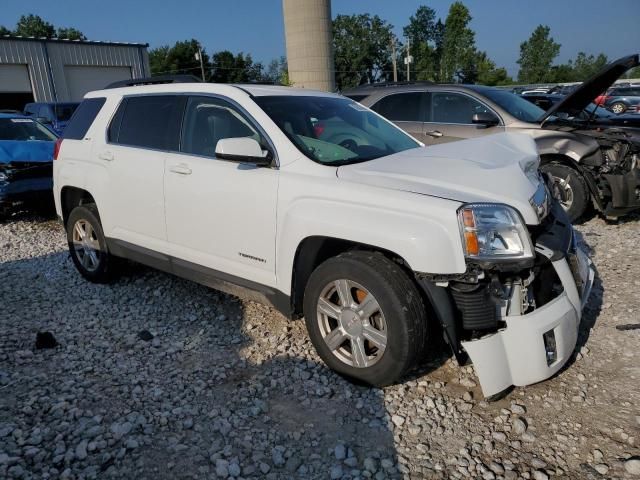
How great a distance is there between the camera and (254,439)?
2.67 metres

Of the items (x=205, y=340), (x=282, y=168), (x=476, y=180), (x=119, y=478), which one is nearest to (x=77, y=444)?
(x=119, y=478)

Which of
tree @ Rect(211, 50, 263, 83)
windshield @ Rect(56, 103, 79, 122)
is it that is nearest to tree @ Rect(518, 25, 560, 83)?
tree @ Rect(211, 50, 263, 83)

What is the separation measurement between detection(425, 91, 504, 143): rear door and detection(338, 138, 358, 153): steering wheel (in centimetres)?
354

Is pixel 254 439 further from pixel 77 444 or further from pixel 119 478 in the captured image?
pixel 77 444

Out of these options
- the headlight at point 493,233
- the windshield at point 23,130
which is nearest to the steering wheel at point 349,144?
the headlight at point 493,233

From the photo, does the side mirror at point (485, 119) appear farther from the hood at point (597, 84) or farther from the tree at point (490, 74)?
the tree at point (490, 74)

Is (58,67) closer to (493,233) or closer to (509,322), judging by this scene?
(493,233)

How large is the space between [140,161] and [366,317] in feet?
7.68

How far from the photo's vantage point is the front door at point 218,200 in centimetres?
328

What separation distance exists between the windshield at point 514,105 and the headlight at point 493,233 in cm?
453

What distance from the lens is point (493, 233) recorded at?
8.39ft

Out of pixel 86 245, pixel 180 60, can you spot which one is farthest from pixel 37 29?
pixel 86 245

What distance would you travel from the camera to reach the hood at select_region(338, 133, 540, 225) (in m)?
2.71

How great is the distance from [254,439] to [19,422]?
4.42 ft
